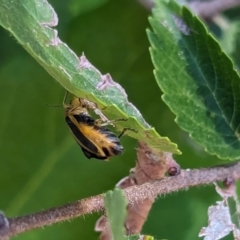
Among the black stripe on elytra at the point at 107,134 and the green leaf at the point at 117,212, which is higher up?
the green leaf at the point at 117,212

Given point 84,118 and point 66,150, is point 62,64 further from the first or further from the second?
point 66,150

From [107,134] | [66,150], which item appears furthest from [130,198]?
[66,150]

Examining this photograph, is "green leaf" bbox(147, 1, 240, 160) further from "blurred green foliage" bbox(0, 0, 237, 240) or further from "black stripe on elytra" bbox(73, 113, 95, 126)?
"blurred green foliage" bbox(0, 0, 237, 240)

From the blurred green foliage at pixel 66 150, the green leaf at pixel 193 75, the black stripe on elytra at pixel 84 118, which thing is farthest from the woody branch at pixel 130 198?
the blurred green foliage at pixel 66 150

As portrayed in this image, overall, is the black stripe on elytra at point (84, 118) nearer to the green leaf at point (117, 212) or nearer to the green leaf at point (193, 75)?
the green leaf at point (193, 75)

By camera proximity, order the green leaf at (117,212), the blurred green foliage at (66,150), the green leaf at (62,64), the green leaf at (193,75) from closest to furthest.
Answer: the green leaf at (117,212) < the green leaf at (62,64) < the green leaf at (193,75) < the blurred green foliage at (66,150)

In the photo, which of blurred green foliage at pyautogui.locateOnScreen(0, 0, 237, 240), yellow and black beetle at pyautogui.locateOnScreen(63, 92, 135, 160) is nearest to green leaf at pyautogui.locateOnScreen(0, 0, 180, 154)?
yellow and black beetle at pyautogui.locateOnScreen(63, 92, 135, 160)

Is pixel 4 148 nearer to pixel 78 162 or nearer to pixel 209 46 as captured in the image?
pixel 78 162
